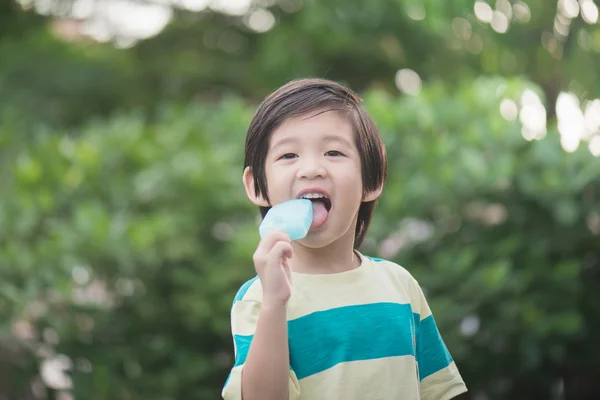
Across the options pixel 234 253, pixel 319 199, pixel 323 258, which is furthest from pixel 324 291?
pixel 234 253

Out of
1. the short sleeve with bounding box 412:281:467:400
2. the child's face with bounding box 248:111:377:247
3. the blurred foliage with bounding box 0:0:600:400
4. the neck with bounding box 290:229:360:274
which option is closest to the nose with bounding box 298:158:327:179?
the child's face with bounding box 248:111:377:247

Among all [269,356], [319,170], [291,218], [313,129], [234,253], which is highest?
[234,253]

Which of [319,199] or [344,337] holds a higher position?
[319,199]

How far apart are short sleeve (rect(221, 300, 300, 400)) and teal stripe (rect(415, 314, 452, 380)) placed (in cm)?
39

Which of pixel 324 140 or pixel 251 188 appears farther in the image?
pixel 251 188

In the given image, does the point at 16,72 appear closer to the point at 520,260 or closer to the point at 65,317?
the point at 65,317

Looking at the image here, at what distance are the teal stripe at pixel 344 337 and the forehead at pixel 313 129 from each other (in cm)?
37

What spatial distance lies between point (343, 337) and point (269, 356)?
21 centimetres

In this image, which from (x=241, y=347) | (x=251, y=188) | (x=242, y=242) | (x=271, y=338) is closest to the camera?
(x=271, y=338)

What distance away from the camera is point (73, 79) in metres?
10.1

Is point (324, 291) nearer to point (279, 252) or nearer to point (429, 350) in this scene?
point (279, 252)

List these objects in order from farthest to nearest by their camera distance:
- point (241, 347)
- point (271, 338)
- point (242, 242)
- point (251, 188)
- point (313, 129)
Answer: point (242, 242) < point (251, 188) < point (313, 129) < point (241, 347) < point (271, 338)

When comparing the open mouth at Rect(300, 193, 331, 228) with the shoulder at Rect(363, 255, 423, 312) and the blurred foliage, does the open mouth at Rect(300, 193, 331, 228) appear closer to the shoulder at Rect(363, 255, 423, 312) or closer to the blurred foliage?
the shoulder at Rect(363, 255, 423, 312)

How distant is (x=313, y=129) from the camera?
1874 mm
